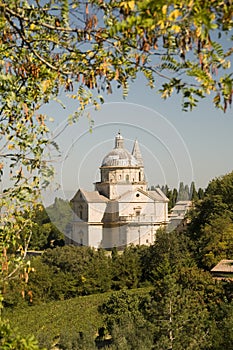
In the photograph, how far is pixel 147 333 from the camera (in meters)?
9.01

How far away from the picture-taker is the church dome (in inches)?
1339

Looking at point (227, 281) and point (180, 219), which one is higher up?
point (180, 219)

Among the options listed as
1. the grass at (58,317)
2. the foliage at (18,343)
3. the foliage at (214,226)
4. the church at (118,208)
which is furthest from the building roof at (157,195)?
the foliage at (18,343)

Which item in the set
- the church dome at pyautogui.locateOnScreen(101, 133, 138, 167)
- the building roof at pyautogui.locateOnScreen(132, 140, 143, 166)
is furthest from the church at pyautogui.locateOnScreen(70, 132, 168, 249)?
the building roof at pyautogui.locateOnScreen(132, 140, 143, 166)

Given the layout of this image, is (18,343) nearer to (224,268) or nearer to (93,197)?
(224,268)

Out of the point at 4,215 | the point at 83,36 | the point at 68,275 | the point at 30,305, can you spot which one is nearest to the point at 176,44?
the point at 83,36

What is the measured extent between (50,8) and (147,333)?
7.89 m

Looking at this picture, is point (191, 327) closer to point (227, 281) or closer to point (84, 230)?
point (227, 281)

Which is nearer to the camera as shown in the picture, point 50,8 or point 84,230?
point 50,8

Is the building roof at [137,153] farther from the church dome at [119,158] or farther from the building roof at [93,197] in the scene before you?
the building roof at [93,197]

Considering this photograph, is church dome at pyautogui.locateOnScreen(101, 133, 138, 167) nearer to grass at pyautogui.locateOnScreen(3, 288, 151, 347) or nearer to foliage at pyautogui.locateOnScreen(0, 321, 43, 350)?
grass at pyautogui.locateOnScreen(3, 288, 151, 347)

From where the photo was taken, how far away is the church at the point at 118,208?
1195 inches

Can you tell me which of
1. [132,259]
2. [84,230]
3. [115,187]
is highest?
[115,187]

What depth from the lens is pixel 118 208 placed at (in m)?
32.2
